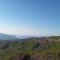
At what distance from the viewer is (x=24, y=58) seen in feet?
19.1

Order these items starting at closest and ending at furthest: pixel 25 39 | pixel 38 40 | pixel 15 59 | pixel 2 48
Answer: pixel 15 59 < pixel 2 48 < pixel 25 39 < pixel 38 40

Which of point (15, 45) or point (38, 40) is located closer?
point (15, 45)

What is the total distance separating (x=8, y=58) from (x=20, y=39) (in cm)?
233

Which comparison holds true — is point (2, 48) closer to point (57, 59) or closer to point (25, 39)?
point (25, 39)

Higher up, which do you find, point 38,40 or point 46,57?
point 38,40

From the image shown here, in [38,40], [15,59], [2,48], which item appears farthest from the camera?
[38,40]

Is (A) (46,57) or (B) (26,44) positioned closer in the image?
(A) (46,57)

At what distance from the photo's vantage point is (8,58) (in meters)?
5.77

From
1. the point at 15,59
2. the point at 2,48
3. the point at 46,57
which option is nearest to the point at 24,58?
the point at 15,59

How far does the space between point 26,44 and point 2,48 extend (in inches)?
54.6

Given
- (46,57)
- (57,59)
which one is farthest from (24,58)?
(57,59)

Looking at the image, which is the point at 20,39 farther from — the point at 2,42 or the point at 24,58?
the point at 24,58

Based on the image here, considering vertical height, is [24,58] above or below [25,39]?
below

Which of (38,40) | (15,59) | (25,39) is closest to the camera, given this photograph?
(15,59)
